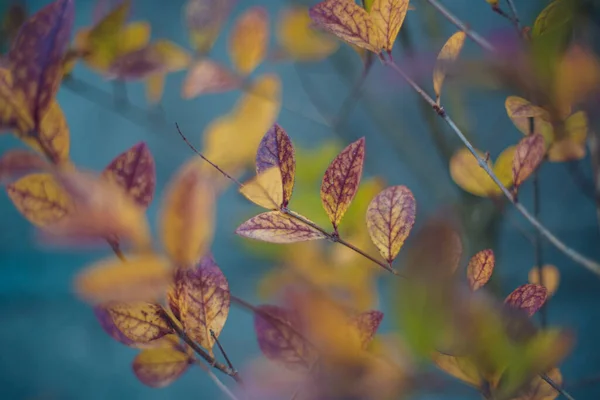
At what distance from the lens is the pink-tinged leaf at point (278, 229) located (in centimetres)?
18

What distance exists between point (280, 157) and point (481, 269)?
0.28ft

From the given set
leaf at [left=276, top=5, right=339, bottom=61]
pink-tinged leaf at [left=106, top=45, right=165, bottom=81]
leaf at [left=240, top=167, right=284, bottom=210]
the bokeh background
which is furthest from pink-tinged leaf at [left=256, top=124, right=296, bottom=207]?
the bokeh background

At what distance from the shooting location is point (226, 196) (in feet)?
3.01

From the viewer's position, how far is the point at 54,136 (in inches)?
6.7

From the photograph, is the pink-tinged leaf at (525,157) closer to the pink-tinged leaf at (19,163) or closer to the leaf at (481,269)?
the leaf at (481,269)

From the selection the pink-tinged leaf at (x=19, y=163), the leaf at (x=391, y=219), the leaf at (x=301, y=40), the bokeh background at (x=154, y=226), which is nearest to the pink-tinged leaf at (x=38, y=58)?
the pink-tinged leaf at (x=19, y=163)

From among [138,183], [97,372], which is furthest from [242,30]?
[97,372]

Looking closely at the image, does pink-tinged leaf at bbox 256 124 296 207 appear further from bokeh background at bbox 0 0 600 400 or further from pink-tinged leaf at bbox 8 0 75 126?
bokeh background at bbox 0 0 600 400

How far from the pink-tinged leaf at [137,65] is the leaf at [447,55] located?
18 cm

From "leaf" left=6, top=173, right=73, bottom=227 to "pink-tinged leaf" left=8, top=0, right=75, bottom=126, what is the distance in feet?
0.09

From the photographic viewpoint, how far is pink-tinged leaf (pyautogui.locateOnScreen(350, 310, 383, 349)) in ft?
0.60

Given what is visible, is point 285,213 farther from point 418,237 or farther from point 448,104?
point 448,104

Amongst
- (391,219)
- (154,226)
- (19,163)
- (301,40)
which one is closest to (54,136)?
(19,163)

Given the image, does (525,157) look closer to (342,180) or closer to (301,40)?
(342,180)
